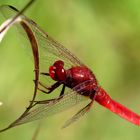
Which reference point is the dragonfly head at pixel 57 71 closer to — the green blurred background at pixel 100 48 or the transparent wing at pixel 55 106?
the transparent wing at pixel 55 106

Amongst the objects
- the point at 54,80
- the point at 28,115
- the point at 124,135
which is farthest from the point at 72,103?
the point at 124,135

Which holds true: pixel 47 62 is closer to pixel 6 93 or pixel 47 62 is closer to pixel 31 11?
pixel 6 93

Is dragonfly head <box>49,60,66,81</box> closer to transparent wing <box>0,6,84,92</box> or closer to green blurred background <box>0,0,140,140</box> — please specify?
transparent wing <box>0,6,84,92</box>

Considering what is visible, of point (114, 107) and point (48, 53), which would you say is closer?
point (48, 53)

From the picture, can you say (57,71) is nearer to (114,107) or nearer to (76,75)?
(76,75)

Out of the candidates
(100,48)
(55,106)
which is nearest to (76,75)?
(55,106)
